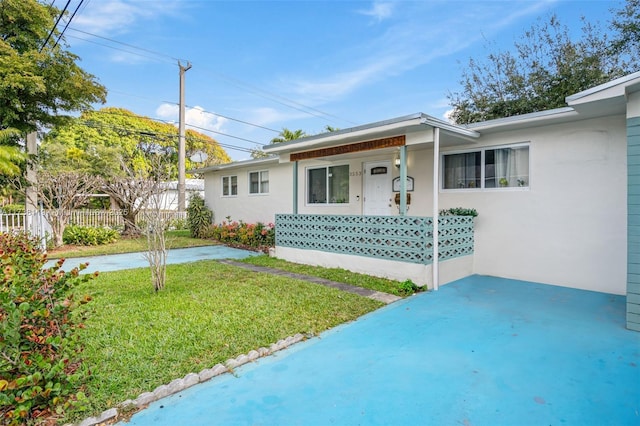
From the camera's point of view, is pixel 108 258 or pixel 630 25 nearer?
pixel 108 258

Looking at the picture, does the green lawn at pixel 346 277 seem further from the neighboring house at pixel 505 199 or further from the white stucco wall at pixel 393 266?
the neighboring house at pixel 505 199

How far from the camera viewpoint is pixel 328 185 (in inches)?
396

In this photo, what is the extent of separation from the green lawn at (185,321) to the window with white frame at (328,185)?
393cm

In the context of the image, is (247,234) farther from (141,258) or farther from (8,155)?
(8,155)

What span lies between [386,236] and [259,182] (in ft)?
22.4

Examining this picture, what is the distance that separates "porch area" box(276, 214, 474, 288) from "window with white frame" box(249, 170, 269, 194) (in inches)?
159

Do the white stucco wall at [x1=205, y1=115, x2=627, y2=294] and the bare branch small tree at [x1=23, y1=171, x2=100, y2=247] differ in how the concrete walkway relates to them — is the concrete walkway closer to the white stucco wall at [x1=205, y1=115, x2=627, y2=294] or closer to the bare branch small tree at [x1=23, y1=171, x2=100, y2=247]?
the white stucco wall at [x1=205, y1=115, x2=627, y2=294]

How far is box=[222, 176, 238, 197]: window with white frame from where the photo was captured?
13.4m

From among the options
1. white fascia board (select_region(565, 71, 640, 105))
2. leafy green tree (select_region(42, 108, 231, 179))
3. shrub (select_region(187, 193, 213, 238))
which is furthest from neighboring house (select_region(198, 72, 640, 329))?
leafy green tree (select_region(42, 108, 231, 179))

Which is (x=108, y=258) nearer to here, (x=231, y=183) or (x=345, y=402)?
(x=231, y=183)

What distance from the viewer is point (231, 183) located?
1360 cm

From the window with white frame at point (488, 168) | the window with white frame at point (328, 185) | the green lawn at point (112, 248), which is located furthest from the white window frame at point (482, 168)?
the green lawn at point (112, 248)

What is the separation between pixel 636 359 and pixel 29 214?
40.9 ft

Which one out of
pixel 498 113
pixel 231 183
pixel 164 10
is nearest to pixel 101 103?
pixel 164 10
